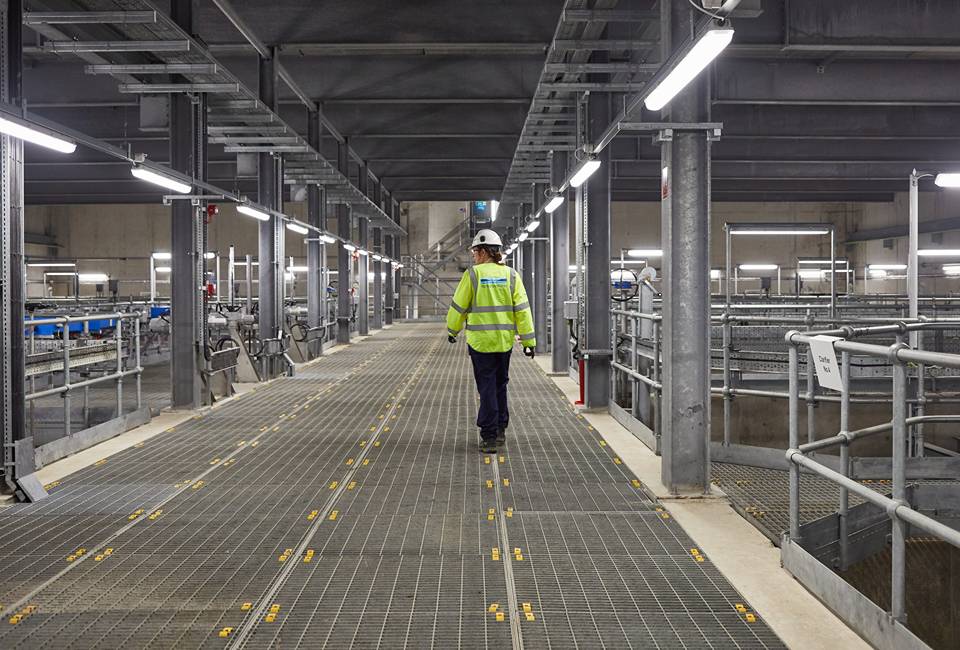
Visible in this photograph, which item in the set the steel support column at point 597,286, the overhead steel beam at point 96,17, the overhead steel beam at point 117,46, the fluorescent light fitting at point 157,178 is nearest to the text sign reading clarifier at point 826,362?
the steel support column at point 597,286

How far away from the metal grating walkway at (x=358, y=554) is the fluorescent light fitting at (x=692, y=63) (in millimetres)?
3097

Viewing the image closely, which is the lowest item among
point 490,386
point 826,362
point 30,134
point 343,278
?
point 490,386

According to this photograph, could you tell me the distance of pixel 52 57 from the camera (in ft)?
45.9

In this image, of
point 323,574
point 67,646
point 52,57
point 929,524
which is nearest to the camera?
point 929,524

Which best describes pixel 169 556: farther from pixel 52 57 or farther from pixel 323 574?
pixel 52 57

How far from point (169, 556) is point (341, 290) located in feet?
65.9

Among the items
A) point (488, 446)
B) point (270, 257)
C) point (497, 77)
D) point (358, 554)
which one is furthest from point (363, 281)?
point (358, 554)

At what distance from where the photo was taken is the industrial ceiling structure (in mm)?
9969

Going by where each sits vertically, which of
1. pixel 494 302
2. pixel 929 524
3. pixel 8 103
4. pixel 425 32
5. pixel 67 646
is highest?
pixel 425 32

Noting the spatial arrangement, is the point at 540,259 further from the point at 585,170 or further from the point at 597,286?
the point at 585,170

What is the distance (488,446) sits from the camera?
27.1ft

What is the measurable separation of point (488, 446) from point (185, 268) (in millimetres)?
5441

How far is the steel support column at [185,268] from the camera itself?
11156 millimetres

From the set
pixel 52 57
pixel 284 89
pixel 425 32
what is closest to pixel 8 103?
pixel 425 32
